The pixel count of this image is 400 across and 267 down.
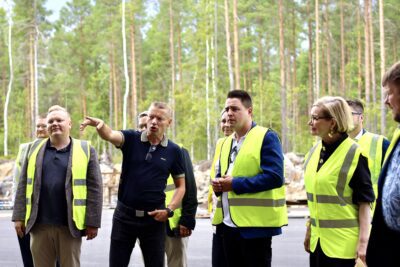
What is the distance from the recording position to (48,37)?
176 ft

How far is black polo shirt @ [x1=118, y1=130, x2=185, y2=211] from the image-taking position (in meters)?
5.53

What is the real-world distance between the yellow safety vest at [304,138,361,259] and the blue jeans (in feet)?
5.05

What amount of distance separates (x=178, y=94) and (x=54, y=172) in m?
40.0

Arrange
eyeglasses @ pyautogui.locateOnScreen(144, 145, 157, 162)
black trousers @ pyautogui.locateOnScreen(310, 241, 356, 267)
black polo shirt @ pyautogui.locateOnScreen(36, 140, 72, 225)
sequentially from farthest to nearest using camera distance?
black polo shirt @ pyautogui.locateOnScreen(36, 140, 72, 225)
eyeglasses @ pyautogui.locateOnScreen(144, 145, 157, 162)
black trousers @ pyautogui.locateOnScreen(310, 241, 356, 267)

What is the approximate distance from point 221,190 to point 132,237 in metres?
0.99

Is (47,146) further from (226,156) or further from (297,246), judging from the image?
(297,246)

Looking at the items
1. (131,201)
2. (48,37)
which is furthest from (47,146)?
(48,37)

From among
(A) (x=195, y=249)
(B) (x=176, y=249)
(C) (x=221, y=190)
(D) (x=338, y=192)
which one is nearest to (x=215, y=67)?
(A) (x=195, y=249)

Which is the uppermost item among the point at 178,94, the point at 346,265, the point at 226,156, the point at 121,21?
the point at 121,21

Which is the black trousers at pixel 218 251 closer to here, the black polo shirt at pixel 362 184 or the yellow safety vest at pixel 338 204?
the yellow safety vest at pixel 338 204

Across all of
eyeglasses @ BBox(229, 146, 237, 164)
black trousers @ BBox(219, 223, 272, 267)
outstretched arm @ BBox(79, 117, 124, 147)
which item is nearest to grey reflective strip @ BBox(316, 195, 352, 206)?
black trousers @ BBox(219, 223, 272, 267)

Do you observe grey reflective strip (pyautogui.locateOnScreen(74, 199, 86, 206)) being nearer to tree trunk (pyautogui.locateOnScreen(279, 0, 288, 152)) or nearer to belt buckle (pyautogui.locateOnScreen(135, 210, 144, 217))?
belt buckle (pyautogui.locateOnScreen(135, 210, 144, 217))

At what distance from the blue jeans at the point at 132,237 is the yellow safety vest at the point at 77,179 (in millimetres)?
538

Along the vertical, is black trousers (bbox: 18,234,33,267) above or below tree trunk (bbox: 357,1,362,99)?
below
